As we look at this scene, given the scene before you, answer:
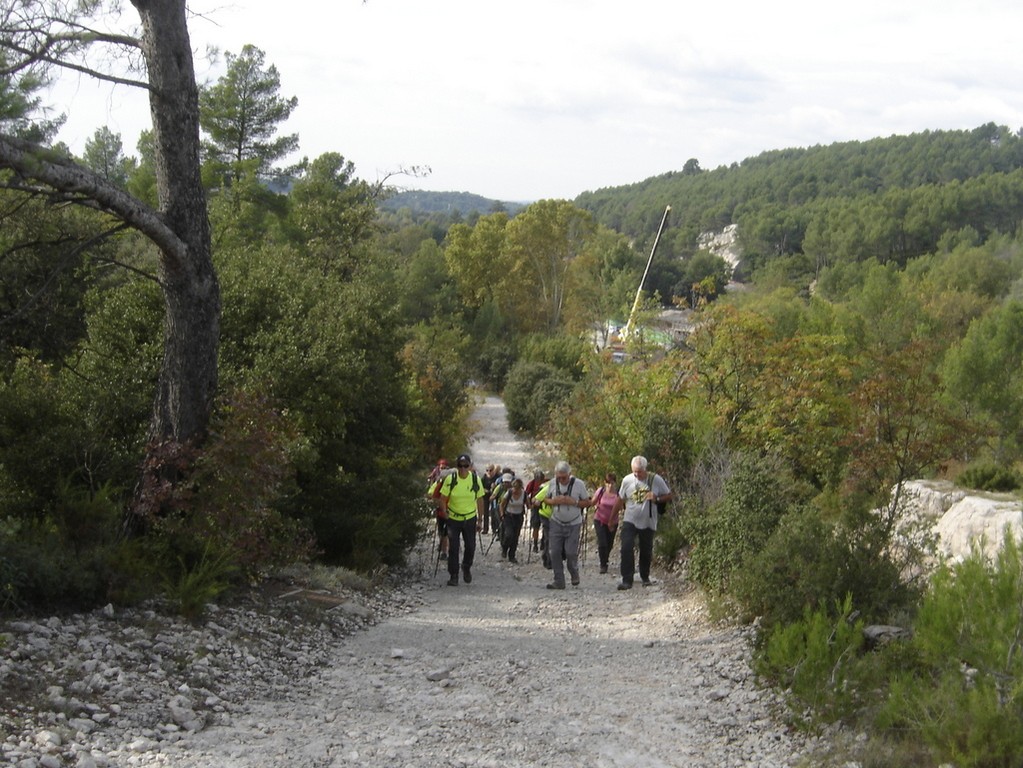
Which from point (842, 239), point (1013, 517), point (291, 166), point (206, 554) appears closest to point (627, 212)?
point (842, 239)

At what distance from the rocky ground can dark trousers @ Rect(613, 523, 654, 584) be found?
206 centimetres

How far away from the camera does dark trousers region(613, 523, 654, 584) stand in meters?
12.0

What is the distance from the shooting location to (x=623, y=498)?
12.1 metres

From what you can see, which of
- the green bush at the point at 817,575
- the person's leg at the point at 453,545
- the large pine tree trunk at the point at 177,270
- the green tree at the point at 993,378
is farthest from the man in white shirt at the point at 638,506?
the green tree at the point at 993,378

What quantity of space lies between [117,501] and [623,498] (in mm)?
5690

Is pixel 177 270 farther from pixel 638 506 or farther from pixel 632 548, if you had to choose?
pixel 632 548

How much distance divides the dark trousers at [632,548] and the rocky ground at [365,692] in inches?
81.1

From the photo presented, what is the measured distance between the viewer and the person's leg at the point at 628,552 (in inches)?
472

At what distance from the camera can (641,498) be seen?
467 inches

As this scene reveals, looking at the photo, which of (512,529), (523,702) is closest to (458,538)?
(512,529)

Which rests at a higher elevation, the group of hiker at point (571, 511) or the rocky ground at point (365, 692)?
the group of hiker at point (571, 511)

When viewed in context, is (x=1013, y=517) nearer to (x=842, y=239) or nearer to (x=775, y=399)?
(x=775, y=399)

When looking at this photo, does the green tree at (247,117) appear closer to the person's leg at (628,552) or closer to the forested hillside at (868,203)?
the person's leg at (628,552)

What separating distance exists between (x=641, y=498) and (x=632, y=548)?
678 millimetres
